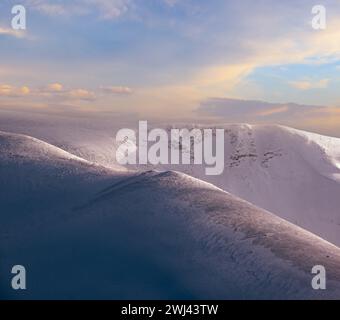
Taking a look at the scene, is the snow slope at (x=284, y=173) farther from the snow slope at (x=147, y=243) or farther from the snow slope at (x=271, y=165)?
the snow slope at (x=147, y=243)

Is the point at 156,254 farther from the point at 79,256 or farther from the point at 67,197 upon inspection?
the point at 67,197

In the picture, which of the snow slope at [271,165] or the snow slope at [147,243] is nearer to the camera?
the snow slope at [147,243]

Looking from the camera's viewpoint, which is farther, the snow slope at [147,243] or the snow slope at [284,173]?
the snow slope at [284,173]

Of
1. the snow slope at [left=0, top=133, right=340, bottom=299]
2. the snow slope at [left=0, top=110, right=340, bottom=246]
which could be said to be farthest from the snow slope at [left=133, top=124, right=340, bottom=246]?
the snow slope at [left=0, top=133, right=340, bottom=299]

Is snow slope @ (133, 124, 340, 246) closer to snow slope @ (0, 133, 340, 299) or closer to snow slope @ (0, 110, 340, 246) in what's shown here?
snow slope @ (0, 110, 340, 246)

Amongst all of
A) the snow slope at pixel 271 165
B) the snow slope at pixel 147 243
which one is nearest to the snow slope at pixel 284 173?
the snow slope at pixel 271 165
